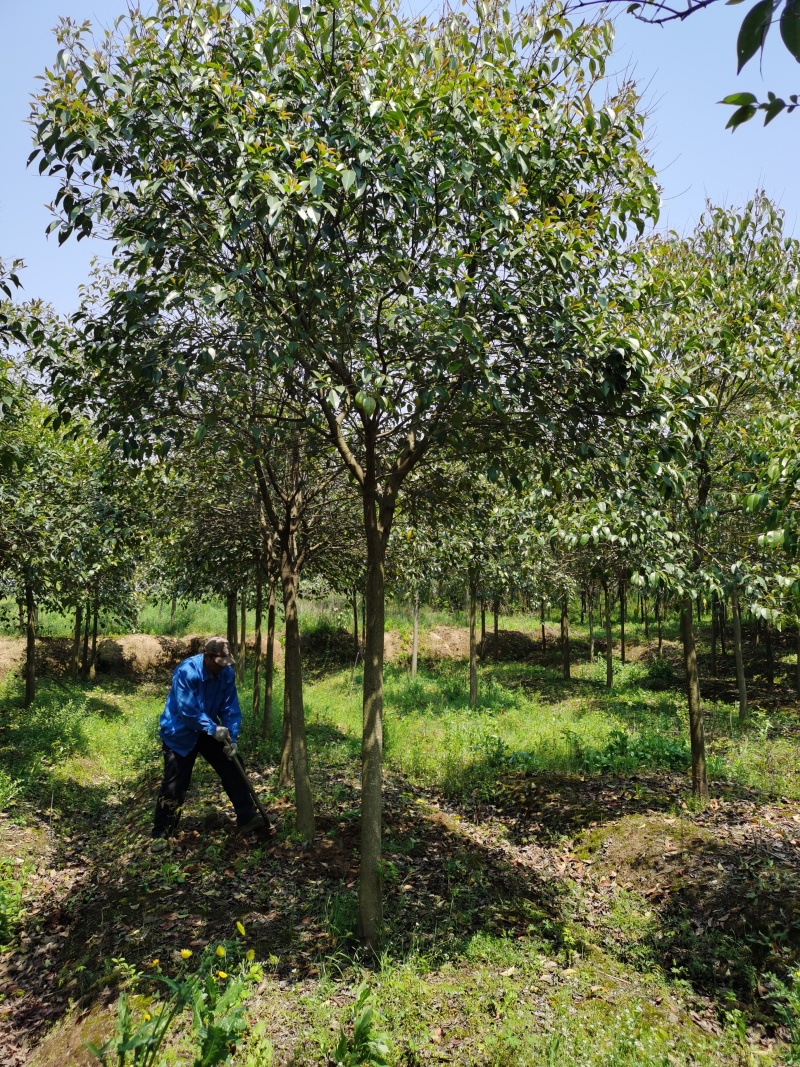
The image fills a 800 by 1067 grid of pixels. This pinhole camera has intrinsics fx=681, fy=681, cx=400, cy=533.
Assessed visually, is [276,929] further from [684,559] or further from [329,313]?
[684,559]

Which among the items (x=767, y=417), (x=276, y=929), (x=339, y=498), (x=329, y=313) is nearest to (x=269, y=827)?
(x=276, y=929)

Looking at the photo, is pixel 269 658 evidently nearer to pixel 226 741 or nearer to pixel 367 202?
pixel 226 741

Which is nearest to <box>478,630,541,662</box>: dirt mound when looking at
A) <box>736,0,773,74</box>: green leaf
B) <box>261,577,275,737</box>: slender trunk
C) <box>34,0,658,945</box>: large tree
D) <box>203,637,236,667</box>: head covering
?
<box>261,577,275,737</box>: slender trunk

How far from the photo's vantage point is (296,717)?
262 inches

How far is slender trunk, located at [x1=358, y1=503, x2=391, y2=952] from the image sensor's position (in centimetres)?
466

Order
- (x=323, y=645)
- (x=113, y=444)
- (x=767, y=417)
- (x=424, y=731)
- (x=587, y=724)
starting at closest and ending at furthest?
(x=113, y=444) → (x=767, y=417) → (x=424, y=731) → (x=587, y=724) → (x=323, y=645)

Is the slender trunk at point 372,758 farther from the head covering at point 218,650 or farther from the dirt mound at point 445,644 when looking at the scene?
the dirt mound at point 445,644

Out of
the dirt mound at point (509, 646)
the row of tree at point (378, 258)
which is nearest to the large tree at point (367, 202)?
the row of tree at point (378, 258)

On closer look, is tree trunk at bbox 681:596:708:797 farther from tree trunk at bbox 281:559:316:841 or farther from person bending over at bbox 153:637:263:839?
person bending over at bbox 153:637:263:839

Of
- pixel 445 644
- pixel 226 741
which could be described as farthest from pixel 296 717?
pixel 445 644

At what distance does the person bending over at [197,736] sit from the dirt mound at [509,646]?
20.9 meters

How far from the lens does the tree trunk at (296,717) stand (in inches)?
254

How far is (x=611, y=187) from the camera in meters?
4.70

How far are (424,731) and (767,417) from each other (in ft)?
25.9
